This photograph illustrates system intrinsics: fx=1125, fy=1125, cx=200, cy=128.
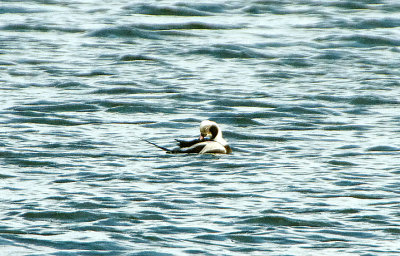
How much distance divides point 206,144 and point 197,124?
2410mm

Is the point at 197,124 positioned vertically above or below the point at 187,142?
below

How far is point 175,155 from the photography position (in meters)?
15.1

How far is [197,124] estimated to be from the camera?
1764cm

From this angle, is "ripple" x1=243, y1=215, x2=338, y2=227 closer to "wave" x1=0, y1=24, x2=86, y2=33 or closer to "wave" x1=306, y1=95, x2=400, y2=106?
"wave" x1=306, y1=95, x2=400, y2=106

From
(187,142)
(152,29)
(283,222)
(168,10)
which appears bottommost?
(283,222)

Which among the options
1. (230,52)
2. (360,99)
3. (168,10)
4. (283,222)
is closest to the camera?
(283,222)

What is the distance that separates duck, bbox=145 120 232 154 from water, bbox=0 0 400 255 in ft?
0.54

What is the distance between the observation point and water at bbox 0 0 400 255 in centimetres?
1145

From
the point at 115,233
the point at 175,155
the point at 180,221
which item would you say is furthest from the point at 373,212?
the point at 175,155

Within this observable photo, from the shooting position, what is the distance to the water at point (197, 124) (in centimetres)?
1145

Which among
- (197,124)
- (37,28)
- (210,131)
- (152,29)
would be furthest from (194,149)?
(37,28)

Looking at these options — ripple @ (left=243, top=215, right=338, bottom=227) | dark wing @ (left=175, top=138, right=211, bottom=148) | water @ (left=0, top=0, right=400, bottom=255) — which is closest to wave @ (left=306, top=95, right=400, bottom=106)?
water @ (left=0, top=0, right=400, bottom=255)

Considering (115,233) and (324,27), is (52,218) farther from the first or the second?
(324,27)

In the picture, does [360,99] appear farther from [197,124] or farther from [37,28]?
[37,28]
